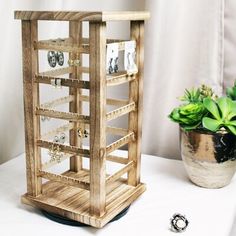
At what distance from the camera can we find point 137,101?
0.82 meters

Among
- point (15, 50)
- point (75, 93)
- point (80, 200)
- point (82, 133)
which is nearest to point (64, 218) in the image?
point (80, 200)

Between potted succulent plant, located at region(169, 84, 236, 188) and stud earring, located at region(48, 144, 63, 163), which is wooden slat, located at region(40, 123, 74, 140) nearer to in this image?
stud earring, located at region(48, 144, 63, 163)

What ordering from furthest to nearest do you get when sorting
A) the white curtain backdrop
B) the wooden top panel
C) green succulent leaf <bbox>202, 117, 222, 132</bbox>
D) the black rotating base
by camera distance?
the white curtain backdrop
green succulent leaf <bbox>202, 117, 222, 132</bbox>
the black rotating base
the wooden top panel

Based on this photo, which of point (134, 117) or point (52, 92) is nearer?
point (134, 117)

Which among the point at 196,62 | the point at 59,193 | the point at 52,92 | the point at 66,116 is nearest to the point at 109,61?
the point at 66,116

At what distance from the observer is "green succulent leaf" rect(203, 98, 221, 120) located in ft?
2.85

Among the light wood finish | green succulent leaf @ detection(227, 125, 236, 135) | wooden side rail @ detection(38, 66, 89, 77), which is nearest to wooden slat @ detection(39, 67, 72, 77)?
wooden side rail @ detection(38, 66, 89, 77)

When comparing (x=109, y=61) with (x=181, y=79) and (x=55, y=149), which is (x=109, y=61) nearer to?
(x=55, y=149)

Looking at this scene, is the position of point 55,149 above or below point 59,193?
above

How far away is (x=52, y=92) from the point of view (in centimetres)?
120

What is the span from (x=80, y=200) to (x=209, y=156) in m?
0.29

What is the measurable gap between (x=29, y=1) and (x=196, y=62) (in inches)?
18.7

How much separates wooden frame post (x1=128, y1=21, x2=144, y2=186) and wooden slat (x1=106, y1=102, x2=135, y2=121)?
0.7 inches

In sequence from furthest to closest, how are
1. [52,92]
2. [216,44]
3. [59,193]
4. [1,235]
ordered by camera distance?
1. [52,92]
2. [216,44]
3. [59,193]
4. [1,235]
